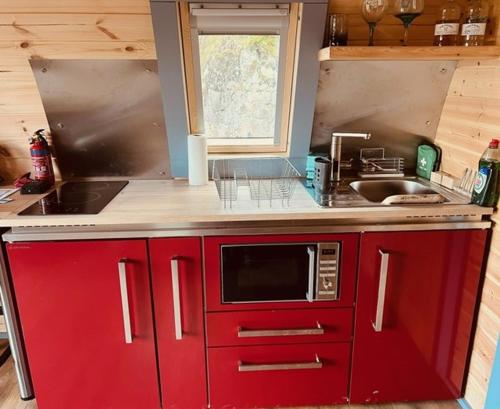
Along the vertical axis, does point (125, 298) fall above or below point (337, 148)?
below

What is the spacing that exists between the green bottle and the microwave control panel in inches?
23.5

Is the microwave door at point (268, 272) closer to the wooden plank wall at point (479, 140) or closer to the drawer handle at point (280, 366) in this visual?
the drawer handle at point (280, 366)

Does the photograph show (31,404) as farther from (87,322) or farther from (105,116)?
(105,116)

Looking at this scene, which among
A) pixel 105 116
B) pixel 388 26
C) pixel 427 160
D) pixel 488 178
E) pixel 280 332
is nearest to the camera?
pixel 488 178

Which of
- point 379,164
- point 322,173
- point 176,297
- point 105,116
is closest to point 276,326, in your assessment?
point 176,297

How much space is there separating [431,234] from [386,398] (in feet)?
2.61

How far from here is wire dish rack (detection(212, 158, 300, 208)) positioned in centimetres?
187

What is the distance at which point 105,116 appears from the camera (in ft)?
6.19

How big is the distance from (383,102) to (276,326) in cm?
116

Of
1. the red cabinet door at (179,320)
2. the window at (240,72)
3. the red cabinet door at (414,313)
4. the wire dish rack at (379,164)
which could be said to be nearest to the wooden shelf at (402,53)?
the window at (240,72)

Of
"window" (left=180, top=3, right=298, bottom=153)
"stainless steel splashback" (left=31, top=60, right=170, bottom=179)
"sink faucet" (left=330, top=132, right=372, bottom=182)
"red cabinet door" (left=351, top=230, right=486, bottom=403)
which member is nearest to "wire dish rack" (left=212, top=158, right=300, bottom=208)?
"window" (left=180, top=3, right=298, bottom=153)

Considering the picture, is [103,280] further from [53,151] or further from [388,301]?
[388,301]

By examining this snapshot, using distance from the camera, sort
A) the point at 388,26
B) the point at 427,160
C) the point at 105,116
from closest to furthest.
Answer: the point at 388,26
the point at 105,116
the point at 427,160

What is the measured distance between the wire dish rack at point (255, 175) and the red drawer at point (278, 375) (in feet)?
2.31
